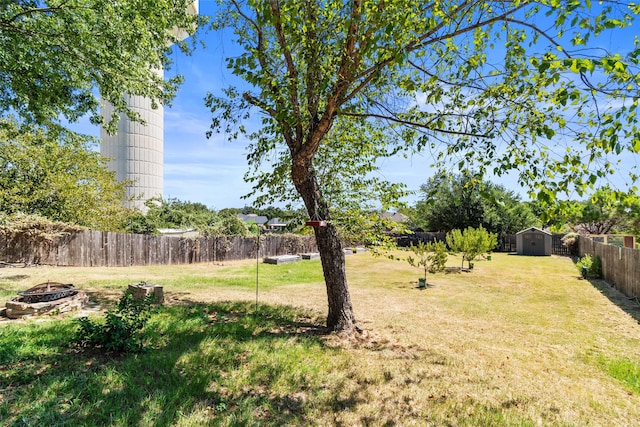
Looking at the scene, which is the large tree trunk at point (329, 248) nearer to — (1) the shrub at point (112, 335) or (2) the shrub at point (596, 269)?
(1) the shrub at point (112, 335)

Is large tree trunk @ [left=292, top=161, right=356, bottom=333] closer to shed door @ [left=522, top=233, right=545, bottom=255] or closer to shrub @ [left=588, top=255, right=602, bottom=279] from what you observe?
shrub @ [left=588, top=255, right=602, bottom=279]

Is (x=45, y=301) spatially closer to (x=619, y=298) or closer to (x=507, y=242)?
(x=619, y=298)

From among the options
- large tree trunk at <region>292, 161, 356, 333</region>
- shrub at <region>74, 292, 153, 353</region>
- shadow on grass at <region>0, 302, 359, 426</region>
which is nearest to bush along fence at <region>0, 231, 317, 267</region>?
shadow on grass at <region>0, 302, 359, 426</region>

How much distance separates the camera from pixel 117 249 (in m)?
14.5

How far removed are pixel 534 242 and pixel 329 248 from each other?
2461 cm

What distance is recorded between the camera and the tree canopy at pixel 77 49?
5898 mm

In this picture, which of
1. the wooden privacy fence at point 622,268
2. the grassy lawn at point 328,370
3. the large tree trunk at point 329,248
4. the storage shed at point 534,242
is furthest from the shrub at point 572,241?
the large tree trunk at point 329,248

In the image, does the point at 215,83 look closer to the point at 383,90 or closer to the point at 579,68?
the point at 383,90

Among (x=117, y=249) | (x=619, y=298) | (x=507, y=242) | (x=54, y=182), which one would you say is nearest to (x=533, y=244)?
(x=507, y=242)

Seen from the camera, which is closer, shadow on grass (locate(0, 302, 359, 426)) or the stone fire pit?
shadow on grass (locate(0, 302, 359, 426))

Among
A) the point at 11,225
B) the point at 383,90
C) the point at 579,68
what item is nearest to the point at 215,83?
the point at 383,90

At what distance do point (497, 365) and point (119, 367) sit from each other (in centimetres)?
454

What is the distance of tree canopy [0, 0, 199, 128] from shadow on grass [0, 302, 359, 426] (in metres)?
4.79

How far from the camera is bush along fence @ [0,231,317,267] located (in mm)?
12609
